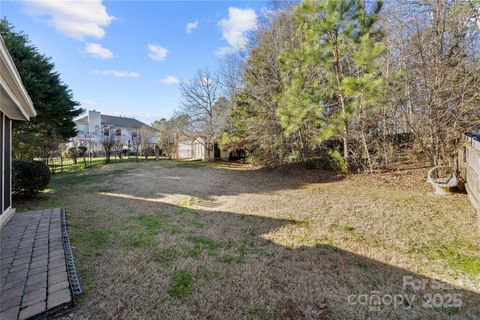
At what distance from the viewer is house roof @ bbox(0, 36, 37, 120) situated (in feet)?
9.68

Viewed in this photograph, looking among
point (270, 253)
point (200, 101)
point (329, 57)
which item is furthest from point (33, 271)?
point (200, 101)

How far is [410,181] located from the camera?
7.18m

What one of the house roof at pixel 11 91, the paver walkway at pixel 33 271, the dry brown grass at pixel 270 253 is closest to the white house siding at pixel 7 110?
the house roof at pixel 11 91

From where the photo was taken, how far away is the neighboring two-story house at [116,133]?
21.2 meters

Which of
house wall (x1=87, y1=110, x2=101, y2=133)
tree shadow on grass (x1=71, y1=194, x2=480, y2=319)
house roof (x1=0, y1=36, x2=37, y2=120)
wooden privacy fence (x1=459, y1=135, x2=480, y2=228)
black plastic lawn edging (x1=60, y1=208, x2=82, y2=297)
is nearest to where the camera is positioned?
tree shadow on grass (x1=71, y1=194, x2=480, y2=319)

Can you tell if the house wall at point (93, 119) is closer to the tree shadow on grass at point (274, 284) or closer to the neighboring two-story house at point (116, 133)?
the neighboring two-story house at point (116, 133)

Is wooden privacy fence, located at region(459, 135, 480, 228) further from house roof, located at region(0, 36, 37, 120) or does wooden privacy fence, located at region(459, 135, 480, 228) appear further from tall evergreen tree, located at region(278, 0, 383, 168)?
house roof, located at region(0, 36, 37, 120)

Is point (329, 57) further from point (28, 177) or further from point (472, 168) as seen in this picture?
point (28, 177)

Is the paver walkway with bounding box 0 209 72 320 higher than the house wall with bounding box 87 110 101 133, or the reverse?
the house wall with bounding box 87 110 101 133

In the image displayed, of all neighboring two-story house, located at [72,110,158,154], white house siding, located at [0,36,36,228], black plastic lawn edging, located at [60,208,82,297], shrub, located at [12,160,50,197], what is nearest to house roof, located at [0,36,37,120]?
white house siding, located at [0,36,36,228]

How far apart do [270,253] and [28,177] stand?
691cm

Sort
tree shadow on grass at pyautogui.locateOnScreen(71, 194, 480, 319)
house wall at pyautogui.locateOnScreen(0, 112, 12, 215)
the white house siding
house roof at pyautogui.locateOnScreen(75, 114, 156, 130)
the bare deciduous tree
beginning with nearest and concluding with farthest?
tree shadow on grass at pyautogui.locateOnScreen(71, 194, 480, 319) < the white house siding < house wall at pyautogui.locateOnScreen(0, 112, 12, 215) < the bare deciduous tree < house roof at pyautogui.locateOnScreen(75, 114, 156, 130)

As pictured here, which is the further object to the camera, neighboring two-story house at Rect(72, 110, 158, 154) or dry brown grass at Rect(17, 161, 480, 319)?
neighboring two-story house at Rect(72, 110, 158, 154)

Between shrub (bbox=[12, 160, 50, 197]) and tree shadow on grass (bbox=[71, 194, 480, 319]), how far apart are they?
434cm
